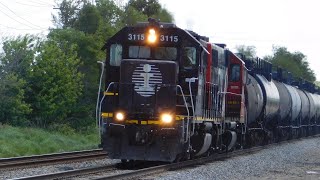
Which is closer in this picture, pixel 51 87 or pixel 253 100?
pixel 253 100

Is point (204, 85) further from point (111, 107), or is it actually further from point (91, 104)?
point (91, 104)

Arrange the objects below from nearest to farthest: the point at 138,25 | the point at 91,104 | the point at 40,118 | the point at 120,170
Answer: the point at 120,170
the point at 138,25
the point at 40,118
the point at 91,104

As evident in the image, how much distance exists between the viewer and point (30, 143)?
883 inches

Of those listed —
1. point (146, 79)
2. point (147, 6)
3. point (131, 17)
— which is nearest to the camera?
point (146, 79)

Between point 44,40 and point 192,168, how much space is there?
68.8 ft

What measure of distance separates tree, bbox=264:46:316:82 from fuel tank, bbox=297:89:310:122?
56.5m

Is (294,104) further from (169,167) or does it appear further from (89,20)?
(169,167)

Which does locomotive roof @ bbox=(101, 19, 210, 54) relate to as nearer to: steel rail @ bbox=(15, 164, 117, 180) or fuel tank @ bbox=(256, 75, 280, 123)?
steel rail @ bbox=(15, 164, 117, 180)

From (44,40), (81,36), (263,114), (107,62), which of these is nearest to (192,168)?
(107,62)

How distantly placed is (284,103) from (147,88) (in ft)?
67.5

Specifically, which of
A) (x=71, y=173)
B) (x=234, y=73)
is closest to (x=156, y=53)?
(x=71, y=173)

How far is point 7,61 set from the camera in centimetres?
3148

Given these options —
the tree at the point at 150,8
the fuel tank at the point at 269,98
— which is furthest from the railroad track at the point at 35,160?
the tree at the point at 150,8

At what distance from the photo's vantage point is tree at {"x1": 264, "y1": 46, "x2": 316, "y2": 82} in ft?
330
